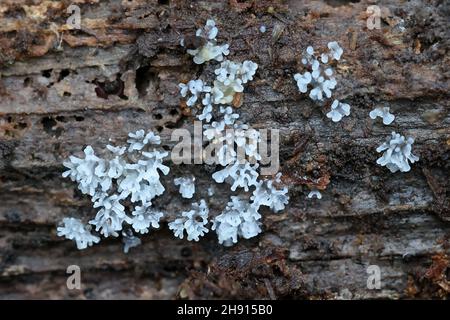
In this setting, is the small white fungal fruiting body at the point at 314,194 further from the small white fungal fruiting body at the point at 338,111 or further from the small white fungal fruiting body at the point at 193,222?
the small white fungal fruiting body at the point at 193,222

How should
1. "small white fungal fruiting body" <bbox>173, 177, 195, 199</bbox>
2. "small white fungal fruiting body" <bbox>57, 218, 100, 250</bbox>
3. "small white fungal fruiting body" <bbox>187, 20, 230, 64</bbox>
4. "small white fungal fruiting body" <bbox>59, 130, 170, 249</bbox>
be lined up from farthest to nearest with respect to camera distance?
"small white fungal fruiting body" <bbox>57, 218, 100, 250</bbox> → "small white fungal fruiting body" <bbox>173, 177, 195, 199</bbox> → "small white fungal fruiting body" <bbox>59, 130, 170, 249</bbox> → "small white fungal fruiting body" <bbox>187, 20, 230, 64</bbox>

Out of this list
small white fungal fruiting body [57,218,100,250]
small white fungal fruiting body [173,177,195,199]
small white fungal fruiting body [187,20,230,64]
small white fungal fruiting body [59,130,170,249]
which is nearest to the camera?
small white fungal fruiting body [187,20,230,64]

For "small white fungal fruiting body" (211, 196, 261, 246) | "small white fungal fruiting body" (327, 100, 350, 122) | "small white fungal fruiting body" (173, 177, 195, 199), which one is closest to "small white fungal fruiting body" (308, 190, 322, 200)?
"small white fungal fruiting body" (211, 196, 261, 246)

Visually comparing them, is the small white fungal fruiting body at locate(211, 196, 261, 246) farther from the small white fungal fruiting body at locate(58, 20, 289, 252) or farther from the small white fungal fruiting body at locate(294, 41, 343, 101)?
the small white fungal fruiting body at locate(294, 41, 343, 101)

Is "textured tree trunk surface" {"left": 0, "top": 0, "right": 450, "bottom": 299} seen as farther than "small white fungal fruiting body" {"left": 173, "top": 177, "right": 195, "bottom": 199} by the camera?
No

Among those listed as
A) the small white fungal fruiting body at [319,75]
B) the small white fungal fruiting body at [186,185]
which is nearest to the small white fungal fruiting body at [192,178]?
the small white fungal fruiting body at [186,185]

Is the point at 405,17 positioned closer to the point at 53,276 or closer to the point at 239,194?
the point at 239,194
